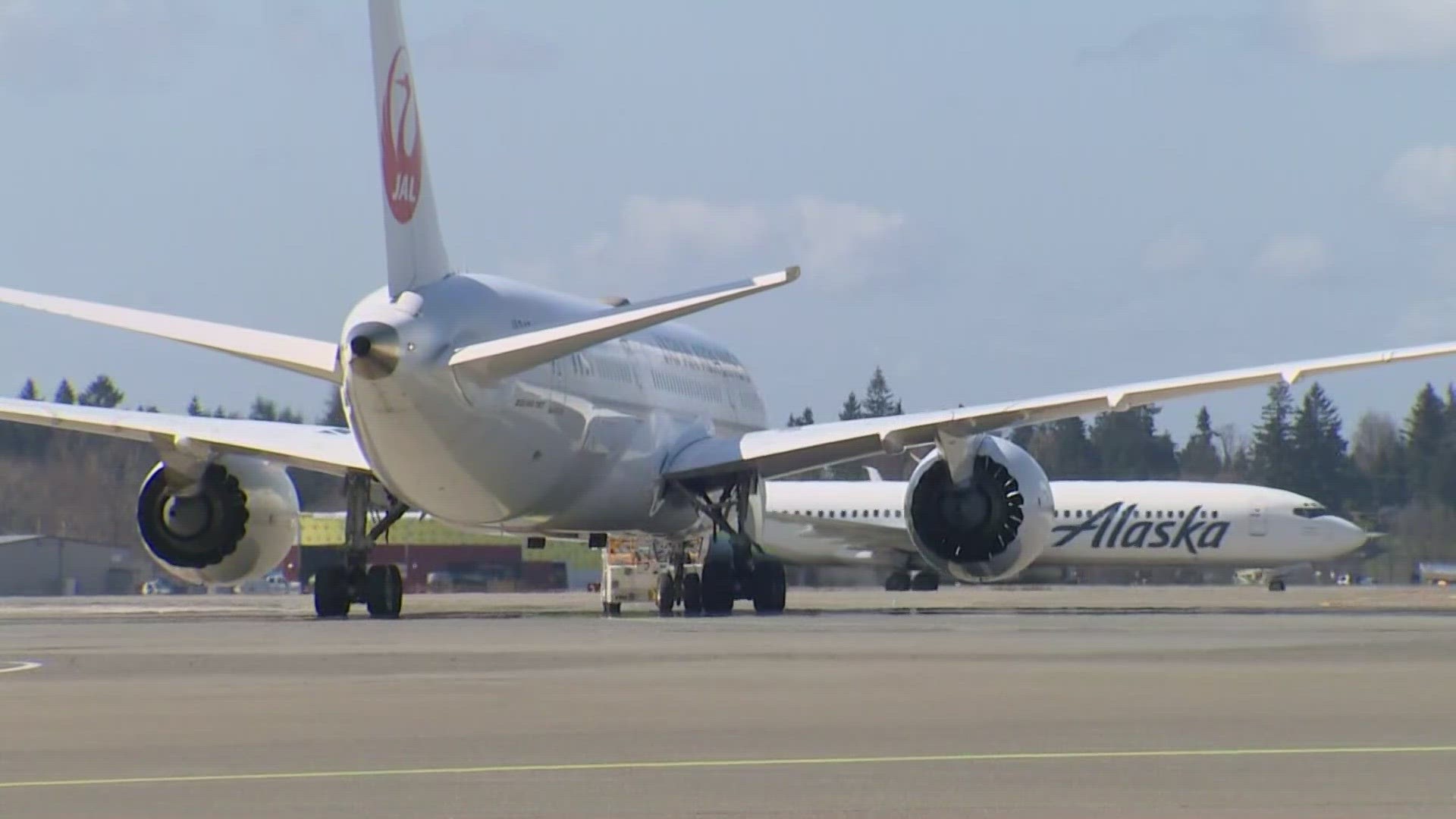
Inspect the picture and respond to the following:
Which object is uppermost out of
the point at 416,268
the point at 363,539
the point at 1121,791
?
the point at 416,268

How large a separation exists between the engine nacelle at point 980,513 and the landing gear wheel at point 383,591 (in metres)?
7.32

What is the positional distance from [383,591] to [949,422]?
832cm

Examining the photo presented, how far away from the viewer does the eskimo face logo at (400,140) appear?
2911 cm

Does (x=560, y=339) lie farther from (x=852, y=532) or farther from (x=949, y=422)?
Answer: (x=852, y=532)

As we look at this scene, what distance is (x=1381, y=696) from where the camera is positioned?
15.1 meters

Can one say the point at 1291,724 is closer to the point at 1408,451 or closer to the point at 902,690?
the point at 902,690

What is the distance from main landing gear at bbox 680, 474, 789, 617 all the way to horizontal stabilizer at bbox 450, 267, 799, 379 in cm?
604

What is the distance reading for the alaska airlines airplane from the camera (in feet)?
211

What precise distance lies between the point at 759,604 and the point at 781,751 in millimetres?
23571

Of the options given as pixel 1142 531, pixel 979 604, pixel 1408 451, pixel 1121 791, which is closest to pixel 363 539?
pixel 979 604

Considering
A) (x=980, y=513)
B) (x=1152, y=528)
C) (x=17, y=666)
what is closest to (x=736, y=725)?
(x=17, y=666)

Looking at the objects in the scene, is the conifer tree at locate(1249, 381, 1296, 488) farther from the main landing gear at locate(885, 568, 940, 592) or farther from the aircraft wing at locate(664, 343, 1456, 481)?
the aircraft wing at locate(664, 343, 1456, 481)

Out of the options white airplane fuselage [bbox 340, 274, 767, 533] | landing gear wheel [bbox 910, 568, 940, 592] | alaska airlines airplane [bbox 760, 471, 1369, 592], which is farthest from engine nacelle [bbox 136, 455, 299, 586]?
landing gear wheel [bbox 910, 568, 940, 592]

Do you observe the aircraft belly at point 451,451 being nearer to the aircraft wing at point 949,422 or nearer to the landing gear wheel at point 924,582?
the aircraft wing at point 949,422
